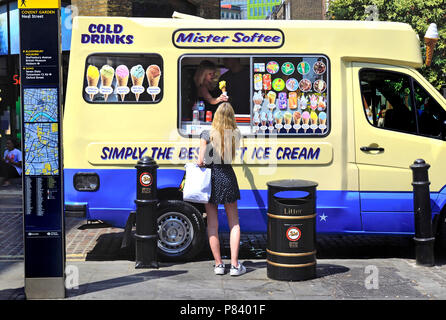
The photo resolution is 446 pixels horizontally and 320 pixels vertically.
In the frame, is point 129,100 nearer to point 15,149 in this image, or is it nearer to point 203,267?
point 203,267

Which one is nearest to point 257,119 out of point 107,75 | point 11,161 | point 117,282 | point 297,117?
point 297,117

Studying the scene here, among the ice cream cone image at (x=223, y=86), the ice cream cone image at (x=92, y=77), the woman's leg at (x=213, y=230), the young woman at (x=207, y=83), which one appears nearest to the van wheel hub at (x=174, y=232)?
the woman's leg at (x=213, y=230)

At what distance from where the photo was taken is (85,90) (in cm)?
779

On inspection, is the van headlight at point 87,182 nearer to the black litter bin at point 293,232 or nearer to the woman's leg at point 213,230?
the woman's leg at point 213,230

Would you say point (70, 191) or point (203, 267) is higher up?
point (70, 191)

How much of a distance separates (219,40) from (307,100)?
1300 mm

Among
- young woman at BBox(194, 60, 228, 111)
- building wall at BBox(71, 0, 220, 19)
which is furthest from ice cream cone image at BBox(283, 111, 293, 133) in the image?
building wall at BBox(71, 0, 220, 19)

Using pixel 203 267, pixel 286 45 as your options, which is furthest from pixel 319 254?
pixel 286 45

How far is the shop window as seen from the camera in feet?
26.2

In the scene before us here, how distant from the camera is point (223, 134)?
7.00 meters

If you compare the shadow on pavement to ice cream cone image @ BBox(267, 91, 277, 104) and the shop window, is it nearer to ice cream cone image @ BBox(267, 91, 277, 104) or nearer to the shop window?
ice cream cone image @ BBox(267, 91, 277, 104)

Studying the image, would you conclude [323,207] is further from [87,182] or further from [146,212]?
[87,182]

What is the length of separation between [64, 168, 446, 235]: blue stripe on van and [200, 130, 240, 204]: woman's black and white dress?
85 cm

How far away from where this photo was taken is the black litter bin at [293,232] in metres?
6.71
